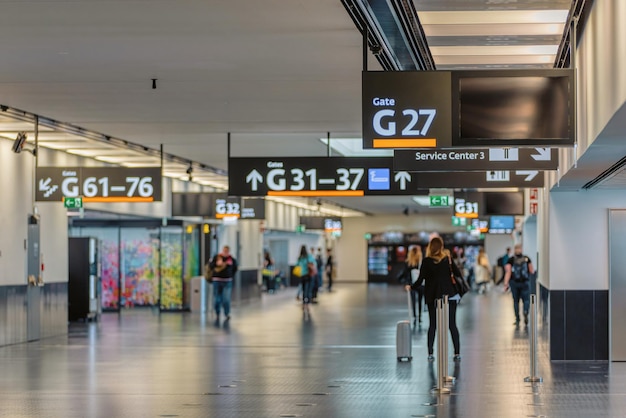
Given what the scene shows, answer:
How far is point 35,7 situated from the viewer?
30.1 feet

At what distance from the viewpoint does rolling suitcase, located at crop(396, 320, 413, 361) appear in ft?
49.0

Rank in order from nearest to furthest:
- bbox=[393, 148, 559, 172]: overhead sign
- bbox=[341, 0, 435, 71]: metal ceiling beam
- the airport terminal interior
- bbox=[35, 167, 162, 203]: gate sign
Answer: bbox=[341, 0, 435, 71]: metal ceiling beam < the airport terminal interior < bbox=[393, 148, 559, 172]: overhead sign < bbox=[35, 167, 162, 203]: gate sign

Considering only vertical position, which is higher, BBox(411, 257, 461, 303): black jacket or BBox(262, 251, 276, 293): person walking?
BBox(411, 257, 461, 303): black jacket

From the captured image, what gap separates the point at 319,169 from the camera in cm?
1761

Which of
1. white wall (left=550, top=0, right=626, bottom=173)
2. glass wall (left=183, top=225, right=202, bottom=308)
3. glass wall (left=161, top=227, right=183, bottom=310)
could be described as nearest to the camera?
white wall (left=550, top=0, right=626, bottom=173)

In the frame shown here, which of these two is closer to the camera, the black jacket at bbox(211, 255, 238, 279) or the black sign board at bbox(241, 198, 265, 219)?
the black jacket at bbox(211, 255, 238, 279)

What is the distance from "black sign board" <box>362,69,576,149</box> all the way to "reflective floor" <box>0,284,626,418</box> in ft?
9.02

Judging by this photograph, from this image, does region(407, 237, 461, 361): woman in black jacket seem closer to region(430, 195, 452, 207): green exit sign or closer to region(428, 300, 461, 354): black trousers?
region(428, 300, 461, 354): black trousers

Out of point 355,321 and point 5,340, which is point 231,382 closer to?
point 5,340

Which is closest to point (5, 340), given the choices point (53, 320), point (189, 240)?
point (53, 320)

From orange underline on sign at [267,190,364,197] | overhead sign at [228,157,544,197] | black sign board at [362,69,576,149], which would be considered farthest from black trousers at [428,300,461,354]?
black sign board at [362,69,576,149]

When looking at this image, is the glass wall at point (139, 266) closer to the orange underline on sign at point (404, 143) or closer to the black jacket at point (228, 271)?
the black jacket at point (228, 271)

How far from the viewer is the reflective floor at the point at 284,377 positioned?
1073 cm

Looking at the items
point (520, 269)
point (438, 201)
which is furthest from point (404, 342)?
point (438, 201)
